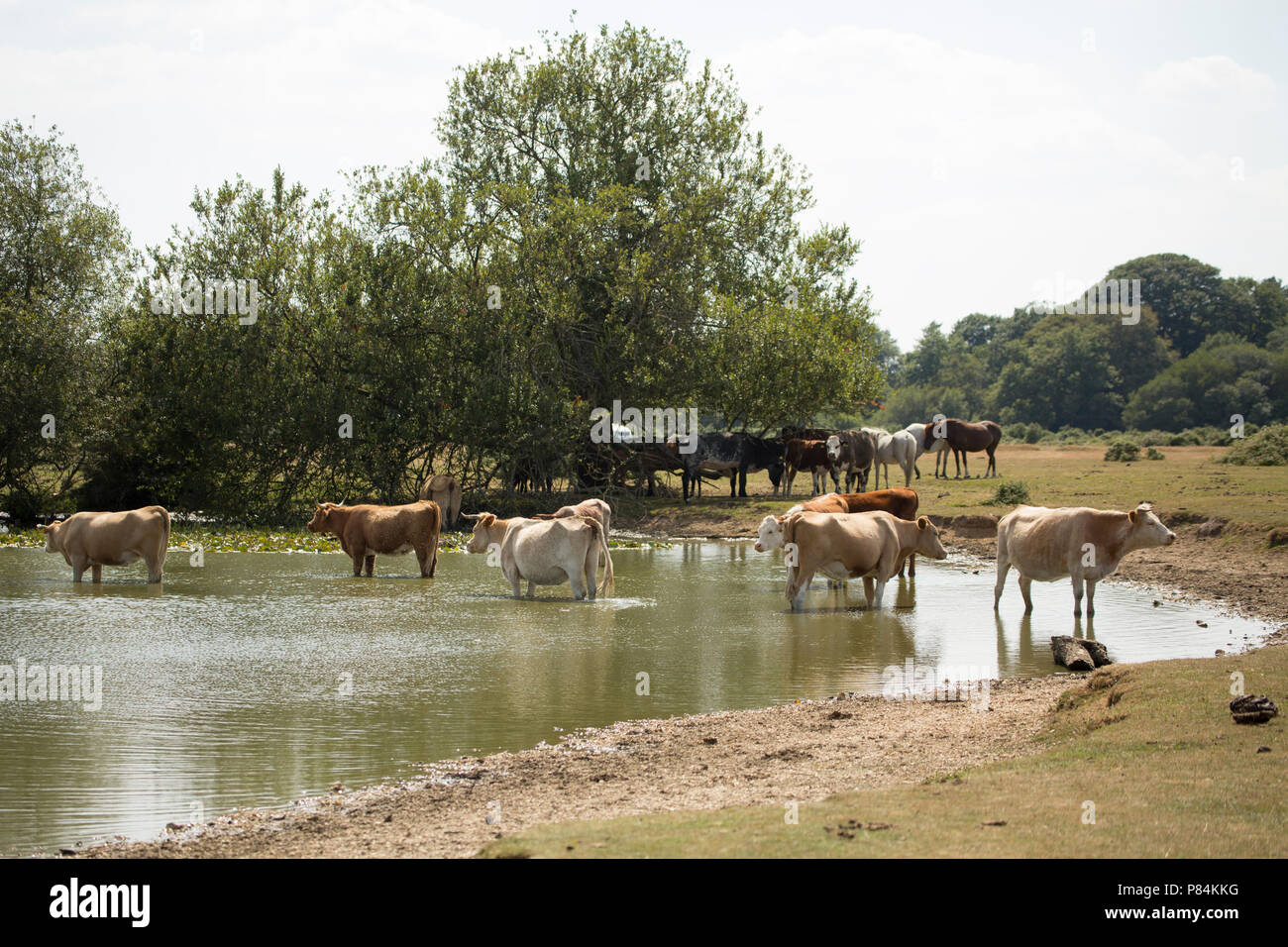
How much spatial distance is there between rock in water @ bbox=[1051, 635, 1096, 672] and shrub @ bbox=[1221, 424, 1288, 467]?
2305 cm

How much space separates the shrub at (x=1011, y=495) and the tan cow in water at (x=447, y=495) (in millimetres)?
12412

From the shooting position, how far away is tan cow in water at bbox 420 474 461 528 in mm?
26875

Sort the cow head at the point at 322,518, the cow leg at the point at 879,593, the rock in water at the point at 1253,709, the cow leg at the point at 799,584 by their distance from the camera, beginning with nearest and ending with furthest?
the rock in water at the point at 1253,709 < the cow leg at the point at 799,584 < the cow leg at the point at 879,593 < the cow head at the point at 322,518

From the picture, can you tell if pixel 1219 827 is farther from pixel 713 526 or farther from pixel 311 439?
pixel 311 439

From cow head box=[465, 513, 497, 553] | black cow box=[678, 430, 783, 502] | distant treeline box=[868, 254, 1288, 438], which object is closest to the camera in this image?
cow head box=[465, 513, 497, 553]

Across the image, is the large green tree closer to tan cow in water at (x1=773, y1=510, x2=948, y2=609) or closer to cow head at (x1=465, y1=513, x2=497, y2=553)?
cow head at (x1=465, y1=513, x2=497, y2=553)

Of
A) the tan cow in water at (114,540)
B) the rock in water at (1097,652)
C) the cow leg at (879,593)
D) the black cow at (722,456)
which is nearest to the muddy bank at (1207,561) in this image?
the cow leg at (879,593)

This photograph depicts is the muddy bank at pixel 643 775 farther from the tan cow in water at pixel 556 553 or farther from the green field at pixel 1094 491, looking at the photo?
the green field at pixel 1094 491

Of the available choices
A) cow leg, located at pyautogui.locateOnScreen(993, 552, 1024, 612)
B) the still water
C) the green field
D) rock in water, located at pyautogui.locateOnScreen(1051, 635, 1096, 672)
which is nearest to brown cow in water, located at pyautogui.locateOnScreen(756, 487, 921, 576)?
the still water

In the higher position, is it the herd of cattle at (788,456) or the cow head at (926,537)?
the herd of cattle at (788,456)

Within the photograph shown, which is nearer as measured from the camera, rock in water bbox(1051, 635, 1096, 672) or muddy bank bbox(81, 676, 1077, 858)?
muddy bank bbox(81, 676, 1077, 858)

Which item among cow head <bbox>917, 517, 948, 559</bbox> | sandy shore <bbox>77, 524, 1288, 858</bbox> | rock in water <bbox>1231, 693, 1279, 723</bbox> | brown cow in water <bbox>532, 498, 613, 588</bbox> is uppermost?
brown cow in water <bbox>532, 498, 613, 588</bbox>

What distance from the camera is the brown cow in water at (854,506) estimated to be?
58.7 feet

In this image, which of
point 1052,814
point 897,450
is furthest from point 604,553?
point 897,450
